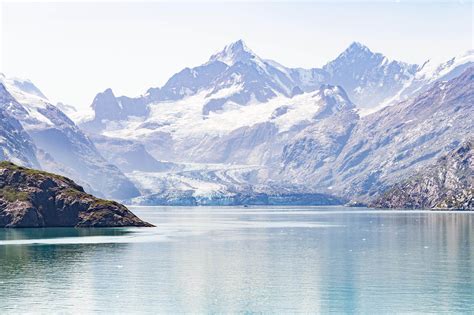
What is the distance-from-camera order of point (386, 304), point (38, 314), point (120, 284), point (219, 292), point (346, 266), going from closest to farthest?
1. point (38, 314)
2. point (386, 304)
3. point (219, 292)
4. point (120, 284)
5. point (346, 266)

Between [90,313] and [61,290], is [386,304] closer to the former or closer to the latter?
[90,313]

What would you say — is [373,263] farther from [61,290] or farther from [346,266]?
[61,290]

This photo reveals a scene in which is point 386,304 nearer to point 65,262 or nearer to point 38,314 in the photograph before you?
point 38,314

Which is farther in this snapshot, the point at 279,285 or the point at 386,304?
the point at 279,285

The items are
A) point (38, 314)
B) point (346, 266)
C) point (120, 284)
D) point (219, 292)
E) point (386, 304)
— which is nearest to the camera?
point (38, 314)

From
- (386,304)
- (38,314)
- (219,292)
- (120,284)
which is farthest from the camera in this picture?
(120,284)

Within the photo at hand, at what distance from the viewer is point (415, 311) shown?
12650 centimetres

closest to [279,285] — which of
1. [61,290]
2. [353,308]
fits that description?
[353,308]

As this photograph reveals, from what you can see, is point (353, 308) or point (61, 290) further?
point (61, 290)

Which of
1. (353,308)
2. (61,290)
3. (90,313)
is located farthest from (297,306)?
(61,290)

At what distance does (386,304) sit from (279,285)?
2592cm

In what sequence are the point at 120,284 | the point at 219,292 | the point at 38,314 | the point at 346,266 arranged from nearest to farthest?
the point at 38,314 → the point at 219,292 → the point at 120,284 → the point at 346,266

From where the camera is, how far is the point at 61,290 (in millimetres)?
147500

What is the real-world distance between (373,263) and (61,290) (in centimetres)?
7613
